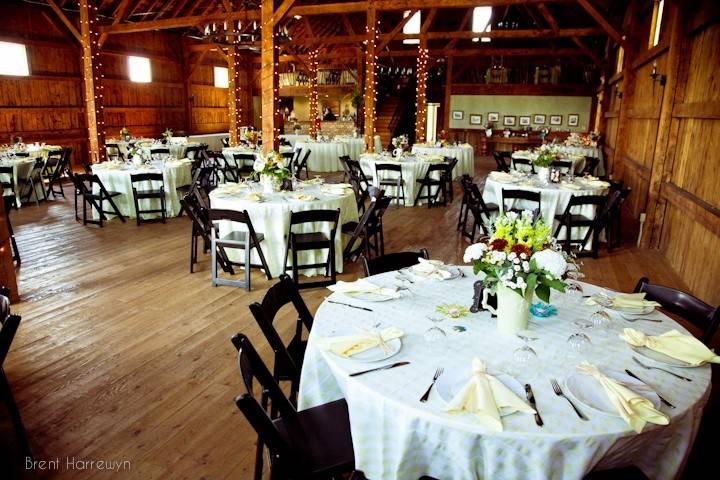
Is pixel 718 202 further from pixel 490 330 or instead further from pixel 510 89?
pixel 510 89

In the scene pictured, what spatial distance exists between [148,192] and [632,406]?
23.6 feet

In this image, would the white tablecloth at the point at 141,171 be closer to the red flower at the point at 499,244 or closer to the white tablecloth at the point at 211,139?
the red flower at the point at 499,244

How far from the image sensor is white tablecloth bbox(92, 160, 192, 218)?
753 centimetres

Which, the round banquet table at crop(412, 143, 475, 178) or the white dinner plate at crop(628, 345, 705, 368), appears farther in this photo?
the round banquet table at crop(412, 143, 475, 178)

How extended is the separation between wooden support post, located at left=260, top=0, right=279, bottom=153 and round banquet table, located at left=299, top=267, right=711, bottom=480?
21.2 ft

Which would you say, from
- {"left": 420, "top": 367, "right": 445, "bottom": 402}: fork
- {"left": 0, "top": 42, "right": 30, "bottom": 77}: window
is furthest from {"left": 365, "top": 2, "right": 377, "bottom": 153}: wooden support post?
{"left": 420, "top": 367, "right": 445, "bottom": 402}: fork

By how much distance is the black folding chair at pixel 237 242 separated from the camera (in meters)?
4.55

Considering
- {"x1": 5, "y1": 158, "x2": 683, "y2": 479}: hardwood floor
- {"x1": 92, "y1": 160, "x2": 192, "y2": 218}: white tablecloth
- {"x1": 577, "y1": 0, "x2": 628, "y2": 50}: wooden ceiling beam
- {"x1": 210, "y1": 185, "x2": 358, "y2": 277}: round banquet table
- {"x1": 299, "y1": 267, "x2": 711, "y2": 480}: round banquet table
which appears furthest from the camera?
{"x1": 577, "y1": 0, "x2": 628, "y2": 50}: wooden ceiling beam

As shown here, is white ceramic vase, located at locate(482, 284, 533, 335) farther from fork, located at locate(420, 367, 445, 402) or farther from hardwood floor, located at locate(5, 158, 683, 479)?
hardwood floor, located at locate(5, 158, 683, 479)

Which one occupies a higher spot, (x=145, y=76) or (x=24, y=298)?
(x=145, y=76)

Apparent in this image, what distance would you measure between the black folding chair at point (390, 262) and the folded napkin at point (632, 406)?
4.85 feet

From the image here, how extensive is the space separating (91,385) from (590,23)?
18.7 m

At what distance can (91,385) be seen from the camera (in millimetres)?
3158

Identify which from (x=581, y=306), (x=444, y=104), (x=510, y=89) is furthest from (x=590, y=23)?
(x=581, y=306)
